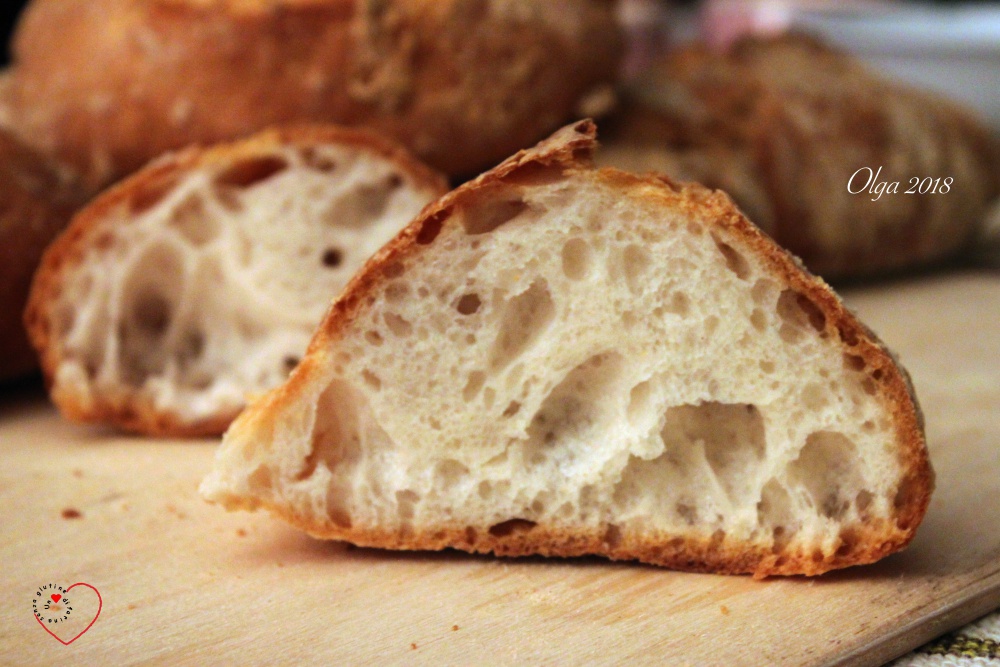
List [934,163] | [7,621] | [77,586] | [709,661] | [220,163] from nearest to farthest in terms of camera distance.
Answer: [709,661] < [7,621] < [77,586] < [220,163] < [934,163]

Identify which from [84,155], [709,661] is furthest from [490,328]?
[84,155]

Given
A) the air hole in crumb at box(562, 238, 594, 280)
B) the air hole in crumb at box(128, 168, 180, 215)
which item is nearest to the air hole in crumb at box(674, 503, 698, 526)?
the air hole in crumb at box(562, 238, 594, 280)

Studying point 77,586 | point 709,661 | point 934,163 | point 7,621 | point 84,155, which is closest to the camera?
point 709,661

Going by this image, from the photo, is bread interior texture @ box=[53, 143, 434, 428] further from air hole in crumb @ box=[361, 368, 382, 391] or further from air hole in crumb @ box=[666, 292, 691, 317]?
air hole in crumb @ box=[666, 292, 691, 317]

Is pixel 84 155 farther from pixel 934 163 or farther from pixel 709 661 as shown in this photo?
pixel 934 163

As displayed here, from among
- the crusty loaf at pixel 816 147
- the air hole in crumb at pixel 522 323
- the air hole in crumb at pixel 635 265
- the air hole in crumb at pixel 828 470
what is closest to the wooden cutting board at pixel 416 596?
A: the air hole in crumb at pixel 828 470

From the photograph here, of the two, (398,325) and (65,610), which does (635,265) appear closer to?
(398,325)

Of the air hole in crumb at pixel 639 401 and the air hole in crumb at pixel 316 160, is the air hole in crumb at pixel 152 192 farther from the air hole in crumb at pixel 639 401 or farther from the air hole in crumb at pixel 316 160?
the air hole in crumb at pixel 639 401

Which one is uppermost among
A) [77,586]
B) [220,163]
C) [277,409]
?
[220,163]
